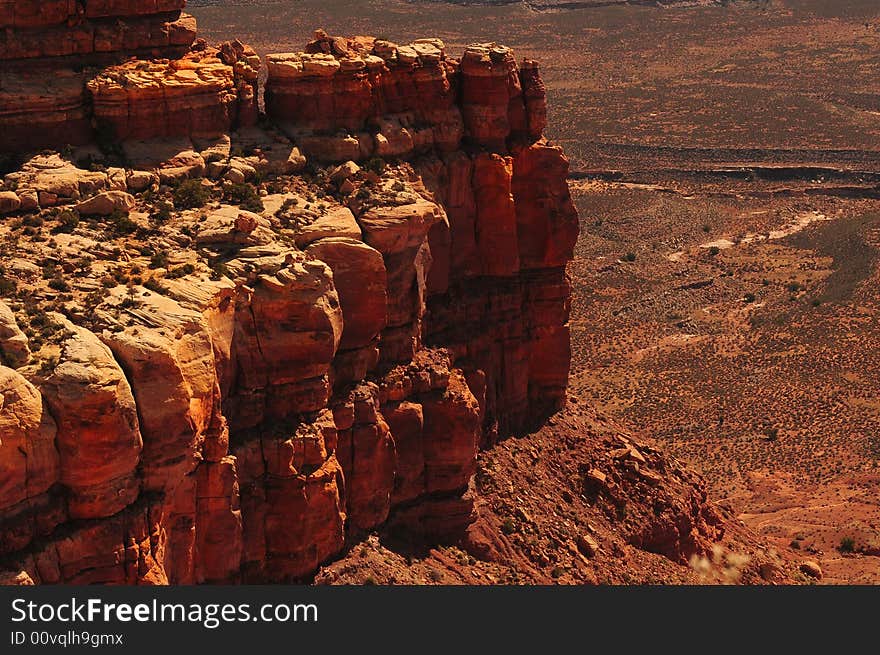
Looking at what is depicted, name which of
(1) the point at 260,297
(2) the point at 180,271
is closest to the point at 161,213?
(2) the point at 180,271

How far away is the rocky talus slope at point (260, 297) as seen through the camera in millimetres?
37906

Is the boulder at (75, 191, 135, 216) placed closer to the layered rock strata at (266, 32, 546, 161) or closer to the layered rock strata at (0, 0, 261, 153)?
the layered rock strata at (0, 0, 261, 153)

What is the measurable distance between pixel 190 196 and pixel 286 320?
18.2 ft

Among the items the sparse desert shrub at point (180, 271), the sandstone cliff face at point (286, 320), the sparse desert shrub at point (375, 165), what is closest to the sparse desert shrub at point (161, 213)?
the sandstone cliff face at point (286, 320)

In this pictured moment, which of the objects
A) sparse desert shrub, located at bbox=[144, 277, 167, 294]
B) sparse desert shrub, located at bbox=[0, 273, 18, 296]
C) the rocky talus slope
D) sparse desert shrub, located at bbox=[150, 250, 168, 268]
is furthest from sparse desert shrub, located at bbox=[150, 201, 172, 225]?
sparse desert shrub, located at bbox=[0, 273, 18, 296]

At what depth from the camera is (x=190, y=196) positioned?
47406mm

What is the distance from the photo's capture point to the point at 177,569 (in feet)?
136

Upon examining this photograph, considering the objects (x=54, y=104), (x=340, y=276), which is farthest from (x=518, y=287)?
(x=54, y=104)

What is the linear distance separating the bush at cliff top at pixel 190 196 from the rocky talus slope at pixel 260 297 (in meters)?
0.09

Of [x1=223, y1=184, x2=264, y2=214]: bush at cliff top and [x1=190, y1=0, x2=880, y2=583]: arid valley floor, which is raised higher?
[x1=223, y1=184, x2=264, y2=214]: bush at cliff top

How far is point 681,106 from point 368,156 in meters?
150

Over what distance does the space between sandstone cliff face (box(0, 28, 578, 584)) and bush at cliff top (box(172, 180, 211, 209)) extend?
0.39 metres

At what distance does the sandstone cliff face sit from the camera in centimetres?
3756

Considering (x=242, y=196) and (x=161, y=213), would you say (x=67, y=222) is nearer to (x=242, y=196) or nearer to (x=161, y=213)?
(x=161, y=213)
